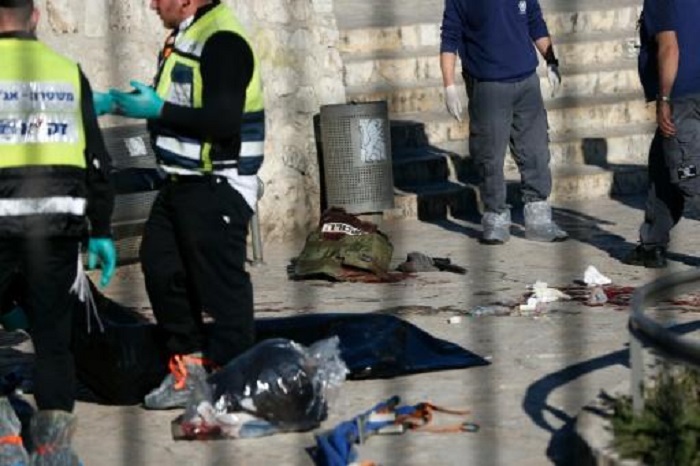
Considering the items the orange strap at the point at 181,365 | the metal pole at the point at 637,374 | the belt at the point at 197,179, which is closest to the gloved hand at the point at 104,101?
the belt at the point at 197,179

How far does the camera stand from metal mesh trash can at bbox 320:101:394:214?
Result: 12258mm

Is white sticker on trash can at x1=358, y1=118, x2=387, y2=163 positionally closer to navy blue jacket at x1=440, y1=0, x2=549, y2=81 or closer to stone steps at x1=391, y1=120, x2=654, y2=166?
navy blue jacket at x1=440, y1=0, x2=549, y2=81

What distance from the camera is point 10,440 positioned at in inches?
261

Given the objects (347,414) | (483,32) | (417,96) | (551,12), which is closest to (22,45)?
(347,414)

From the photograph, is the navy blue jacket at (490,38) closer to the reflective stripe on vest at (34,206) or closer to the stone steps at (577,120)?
the stone steps at (577,120)

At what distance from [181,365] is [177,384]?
2.9 inches

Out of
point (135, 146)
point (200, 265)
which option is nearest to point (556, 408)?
point (200, 265)

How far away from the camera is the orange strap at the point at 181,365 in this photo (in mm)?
7652

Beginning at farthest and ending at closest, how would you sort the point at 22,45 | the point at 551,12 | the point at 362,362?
the point at 551,12, the point at 362,362, the point at 22,45

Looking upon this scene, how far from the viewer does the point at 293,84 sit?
12195mm

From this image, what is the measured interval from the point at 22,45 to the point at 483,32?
5.40 m

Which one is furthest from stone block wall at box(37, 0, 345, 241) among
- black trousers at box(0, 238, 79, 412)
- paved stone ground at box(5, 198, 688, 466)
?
black trousers at box(0, 238, 79, 412)

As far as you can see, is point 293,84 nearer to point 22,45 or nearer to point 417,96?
point 417,96

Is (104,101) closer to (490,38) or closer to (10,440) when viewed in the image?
(10,440)
